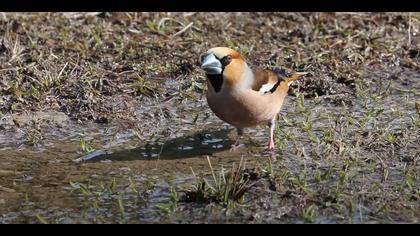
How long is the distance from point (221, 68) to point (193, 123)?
718 millimetres

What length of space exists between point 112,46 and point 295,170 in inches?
109

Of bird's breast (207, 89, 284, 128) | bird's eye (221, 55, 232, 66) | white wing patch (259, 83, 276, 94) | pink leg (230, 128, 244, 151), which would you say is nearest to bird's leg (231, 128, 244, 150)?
pink leg (230, 128, 244, 151)

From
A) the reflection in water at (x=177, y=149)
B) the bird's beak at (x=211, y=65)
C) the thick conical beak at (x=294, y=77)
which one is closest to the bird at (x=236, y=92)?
the bird's beak at (x=211, y=65)

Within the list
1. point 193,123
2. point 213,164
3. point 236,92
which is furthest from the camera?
point 193,123

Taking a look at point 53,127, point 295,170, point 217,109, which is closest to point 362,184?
point 295,170

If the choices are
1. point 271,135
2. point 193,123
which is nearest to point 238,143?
point 271,135

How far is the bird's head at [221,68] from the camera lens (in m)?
5.46

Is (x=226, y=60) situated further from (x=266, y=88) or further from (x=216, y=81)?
(x=266, y=88)

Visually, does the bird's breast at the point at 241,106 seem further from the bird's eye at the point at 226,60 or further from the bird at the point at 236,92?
the bird's eye at the point at 226,60

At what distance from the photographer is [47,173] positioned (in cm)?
524

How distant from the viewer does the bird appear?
5.49 m

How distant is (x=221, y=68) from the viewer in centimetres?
552

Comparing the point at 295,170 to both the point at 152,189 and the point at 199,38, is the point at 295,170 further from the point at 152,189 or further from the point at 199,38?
the point at 199,38

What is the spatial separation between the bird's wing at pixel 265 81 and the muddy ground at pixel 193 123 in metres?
0.35
